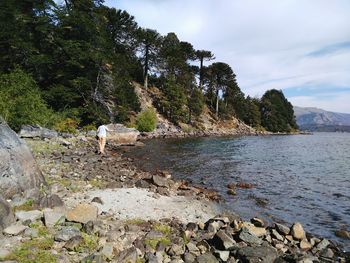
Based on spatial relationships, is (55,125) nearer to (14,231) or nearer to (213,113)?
(14,231)

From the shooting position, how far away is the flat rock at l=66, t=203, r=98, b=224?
29.1 feet

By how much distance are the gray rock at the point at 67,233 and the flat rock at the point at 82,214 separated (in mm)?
630

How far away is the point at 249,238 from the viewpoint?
9172mm

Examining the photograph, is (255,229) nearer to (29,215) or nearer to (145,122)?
(29,215)

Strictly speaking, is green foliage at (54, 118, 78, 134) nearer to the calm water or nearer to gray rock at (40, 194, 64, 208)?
the calm water

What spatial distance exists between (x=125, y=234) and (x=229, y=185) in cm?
1094

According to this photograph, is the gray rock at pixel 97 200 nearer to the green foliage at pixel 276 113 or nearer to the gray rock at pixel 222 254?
the gray rock at pixel 222 254

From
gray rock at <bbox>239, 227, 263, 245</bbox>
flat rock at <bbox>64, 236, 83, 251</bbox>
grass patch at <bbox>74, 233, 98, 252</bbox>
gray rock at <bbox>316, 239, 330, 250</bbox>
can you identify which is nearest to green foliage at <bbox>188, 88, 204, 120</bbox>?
gray rock at <bbox>316, 239, 330, 250</bbox>

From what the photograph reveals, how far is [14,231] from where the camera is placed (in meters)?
7.75

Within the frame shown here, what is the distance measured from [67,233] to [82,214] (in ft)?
3.89

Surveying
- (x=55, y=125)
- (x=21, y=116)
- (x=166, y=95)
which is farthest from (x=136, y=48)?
(x=21, y=116)

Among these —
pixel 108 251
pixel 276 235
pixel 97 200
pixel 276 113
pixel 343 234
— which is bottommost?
pixel 343 234

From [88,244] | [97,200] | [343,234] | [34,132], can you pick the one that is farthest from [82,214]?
[34,132]

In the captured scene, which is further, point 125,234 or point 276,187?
point 276,187
